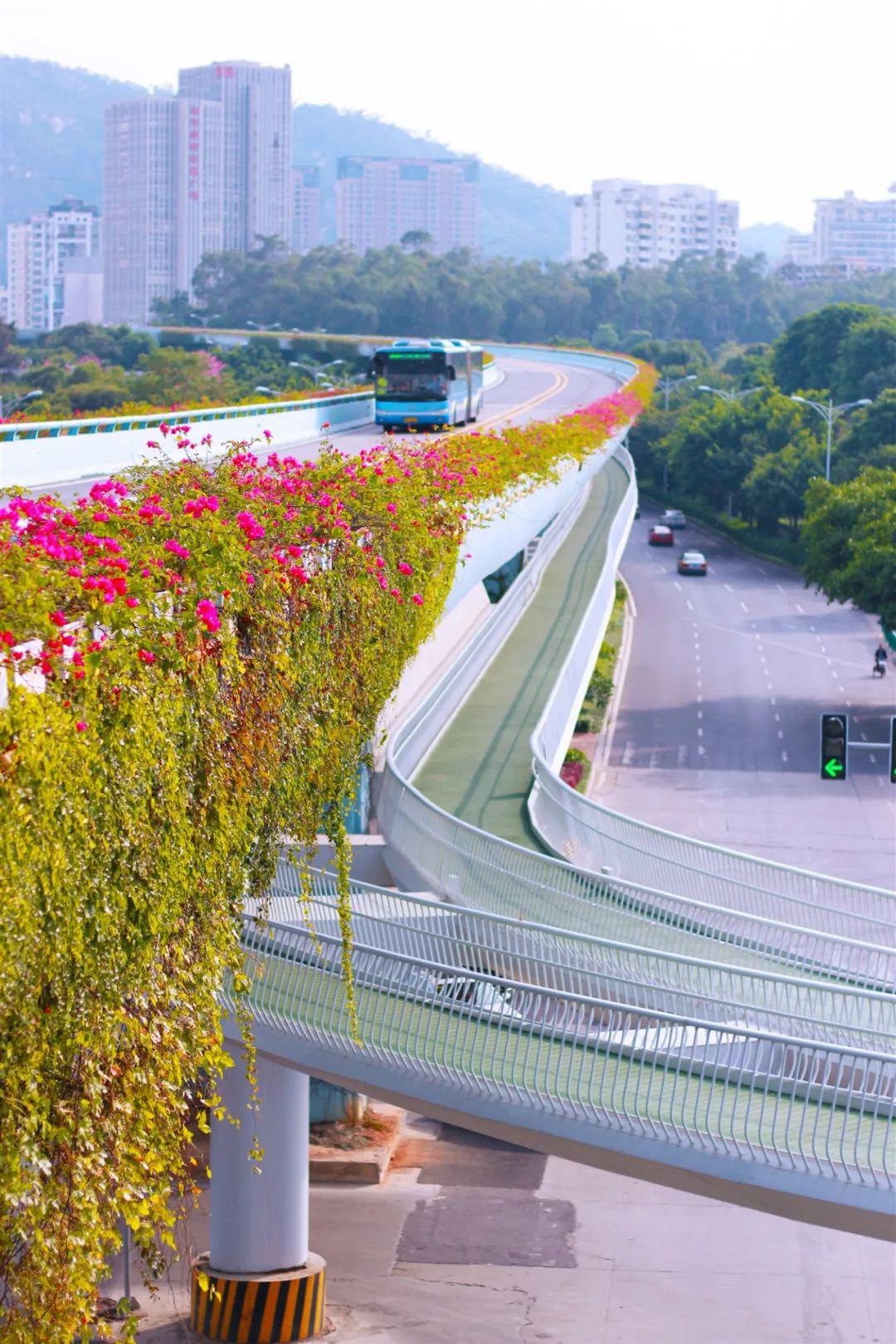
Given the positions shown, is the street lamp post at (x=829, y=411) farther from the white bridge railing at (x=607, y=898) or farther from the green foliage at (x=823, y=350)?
the white bridge railing at (x=607, y=898)

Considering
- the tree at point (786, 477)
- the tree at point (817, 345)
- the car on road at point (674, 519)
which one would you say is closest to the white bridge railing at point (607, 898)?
the tree at point (786, 477)

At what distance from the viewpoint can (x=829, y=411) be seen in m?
76.7

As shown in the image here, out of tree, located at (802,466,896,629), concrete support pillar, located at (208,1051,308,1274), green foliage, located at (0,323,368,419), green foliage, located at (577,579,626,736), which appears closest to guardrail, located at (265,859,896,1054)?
concrete support pillar, located at (208,1051,308,1274)

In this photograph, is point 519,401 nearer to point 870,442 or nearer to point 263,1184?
point 870,442

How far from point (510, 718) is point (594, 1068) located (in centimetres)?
1750

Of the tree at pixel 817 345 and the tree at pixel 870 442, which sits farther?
the tree at pixel 817 345

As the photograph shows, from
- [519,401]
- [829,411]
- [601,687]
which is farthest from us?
[829,411]

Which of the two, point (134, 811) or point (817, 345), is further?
point (817, 345)

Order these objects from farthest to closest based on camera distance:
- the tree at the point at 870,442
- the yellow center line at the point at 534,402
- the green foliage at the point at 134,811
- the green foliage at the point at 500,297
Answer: the green foliage at the point at 500,297 < the tree at the point at 870,442 < the yellow center line at the point at 534,402 < the green foliage at the point at 134,811

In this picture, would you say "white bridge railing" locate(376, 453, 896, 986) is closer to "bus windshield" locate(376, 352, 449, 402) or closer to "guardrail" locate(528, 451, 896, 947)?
"guardrail" locate(528, 451, 896, 947)

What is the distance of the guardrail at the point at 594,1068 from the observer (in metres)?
12.9

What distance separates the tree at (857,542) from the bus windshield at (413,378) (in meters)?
13.5

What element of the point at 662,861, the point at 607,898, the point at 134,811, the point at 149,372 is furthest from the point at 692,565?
the point at 134,811

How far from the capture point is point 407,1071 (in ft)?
47.0
